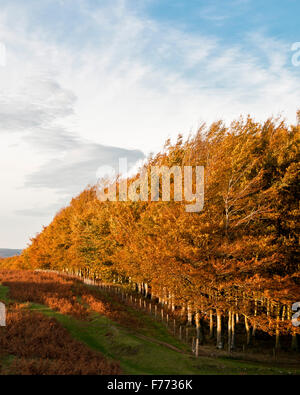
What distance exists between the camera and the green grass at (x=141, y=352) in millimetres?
21031

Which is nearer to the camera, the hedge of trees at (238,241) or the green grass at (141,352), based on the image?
the green grass at (141,352)

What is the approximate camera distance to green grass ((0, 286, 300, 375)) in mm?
21031

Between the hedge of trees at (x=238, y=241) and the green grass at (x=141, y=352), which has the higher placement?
the hedge of trees at (x=238, y=241)

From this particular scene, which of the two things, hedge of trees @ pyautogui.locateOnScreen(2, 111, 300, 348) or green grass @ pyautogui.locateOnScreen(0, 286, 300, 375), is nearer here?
green grass @ pyautogui.locateOnScreen(0, 286, 300, 375)

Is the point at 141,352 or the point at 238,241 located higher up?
the point at 238,241

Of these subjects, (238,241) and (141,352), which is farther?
(238,241)

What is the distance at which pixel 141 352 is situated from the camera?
23.3 m

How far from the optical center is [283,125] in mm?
42562

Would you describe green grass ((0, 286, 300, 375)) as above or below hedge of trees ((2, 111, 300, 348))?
below

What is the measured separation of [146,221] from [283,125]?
21.7m

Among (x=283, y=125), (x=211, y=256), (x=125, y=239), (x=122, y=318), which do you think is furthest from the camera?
(x=125, y=239)
